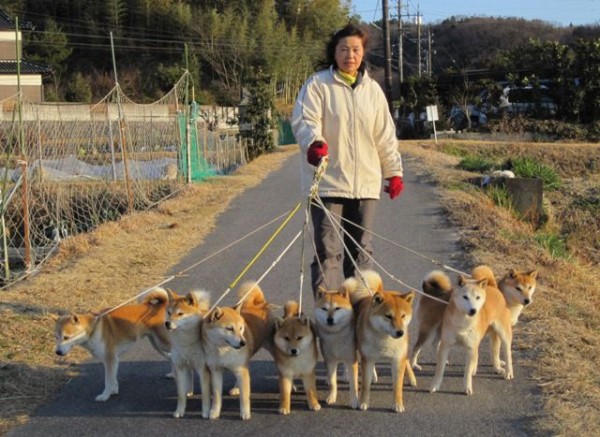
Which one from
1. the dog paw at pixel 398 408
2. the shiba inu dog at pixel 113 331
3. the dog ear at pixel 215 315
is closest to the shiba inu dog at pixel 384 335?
the dog paw at pixel 398 408

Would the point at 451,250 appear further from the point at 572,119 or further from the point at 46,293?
the point at 572,119

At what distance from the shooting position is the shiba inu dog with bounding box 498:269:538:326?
443 cm

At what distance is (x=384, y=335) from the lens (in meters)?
3.70

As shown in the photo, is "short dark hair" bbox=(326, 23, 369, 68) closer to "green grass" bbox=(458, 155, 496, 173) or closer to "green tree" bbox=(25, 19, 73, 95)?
"green grass" bbox=(458, 155, 496, 173)

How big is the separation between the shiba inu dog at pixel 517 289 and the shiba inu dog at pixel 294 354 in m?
1.44

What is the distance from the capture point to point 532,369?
4375 mm

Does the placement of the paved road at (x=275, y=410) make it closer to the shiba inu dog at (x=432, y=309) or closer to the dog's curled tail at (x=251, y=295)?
the shiba inu dog at (x=432, y=309)

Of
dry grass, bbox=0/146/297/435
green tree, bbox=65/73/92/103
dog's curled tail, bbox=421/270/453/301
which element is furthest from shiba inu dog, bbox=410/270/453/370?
green tree, bbox=65/73/92/103

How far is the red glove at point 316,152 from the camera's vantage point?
13.3ft

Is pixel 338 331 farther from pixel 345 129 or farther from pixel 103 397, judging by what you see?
pixel 103 397

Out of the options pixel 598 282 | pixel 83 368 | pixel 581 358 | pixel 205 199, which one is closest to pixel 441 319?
pixel 581 358

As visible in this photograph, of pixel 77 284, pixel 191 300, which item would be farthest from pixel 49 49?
pixel 191 300

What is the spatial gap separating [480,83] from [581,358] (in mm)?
33366

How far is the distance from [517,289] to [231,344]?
6.38 feet
